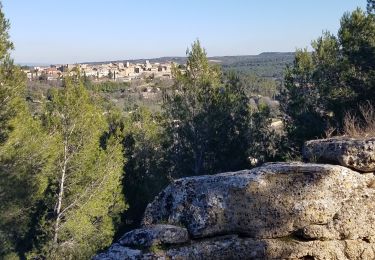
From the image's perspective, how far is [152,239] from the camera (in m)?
5.41

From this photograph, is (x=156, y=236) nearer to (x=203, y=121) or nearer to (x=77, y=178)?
(x=77, y=178)

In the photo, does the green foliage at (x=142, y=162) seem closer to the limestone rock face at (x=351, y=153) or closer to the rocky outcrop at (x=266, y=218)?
the limestone rock face at (x=351, y=153)

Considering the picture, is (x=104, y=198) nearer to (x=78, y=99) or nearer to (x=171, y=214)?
(x=78, y=99)

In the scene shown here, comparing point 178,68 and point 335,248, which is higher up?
point 178,68

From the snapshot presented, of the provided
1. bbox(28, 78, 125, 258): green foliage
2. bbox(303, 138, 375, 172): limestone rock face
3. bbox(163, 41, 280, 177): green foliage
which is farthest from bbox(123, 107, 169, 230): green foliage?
bbox(303, 138, 375, 172): limestone rock face

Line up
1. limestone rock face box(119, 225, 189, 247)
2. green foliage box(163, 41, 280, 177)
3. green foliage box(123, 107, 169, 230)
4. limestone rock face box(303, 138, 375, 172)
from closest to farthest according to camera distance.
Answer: limestone rock face box(119, 225, 189, 247)
limestone rock face box(303, 138, 375, 172)
green foliage box(123, 107, 169, 230)
green foliage box(163, 41, 280, 177)

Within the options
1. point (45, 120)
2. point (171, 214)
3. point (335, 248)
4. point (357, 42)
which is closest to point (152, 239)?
point (171, 214)

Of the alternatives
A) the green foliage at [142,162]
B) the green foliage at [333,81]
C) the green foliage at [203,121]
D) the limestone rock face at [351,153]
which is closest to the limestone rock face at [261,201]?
the limestone rock face at [351,153]

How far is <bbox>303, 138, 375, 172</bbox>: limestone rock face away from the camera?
21.7ft

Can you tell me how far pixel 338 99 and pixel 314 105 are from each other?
4243 millimetres

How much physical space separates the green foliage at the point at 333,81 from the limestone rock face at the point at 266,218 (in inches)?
363

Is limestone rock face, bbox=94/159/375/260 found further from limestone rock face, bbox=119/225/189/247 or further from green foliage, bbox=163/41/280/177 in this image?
green foliage, bbox=163/41/280/177

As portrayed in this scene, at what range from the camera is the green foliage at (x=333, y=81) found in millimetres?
17297

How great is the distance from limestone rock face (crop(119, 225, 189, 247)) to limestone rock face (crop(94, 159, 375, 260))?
A: 1cm
